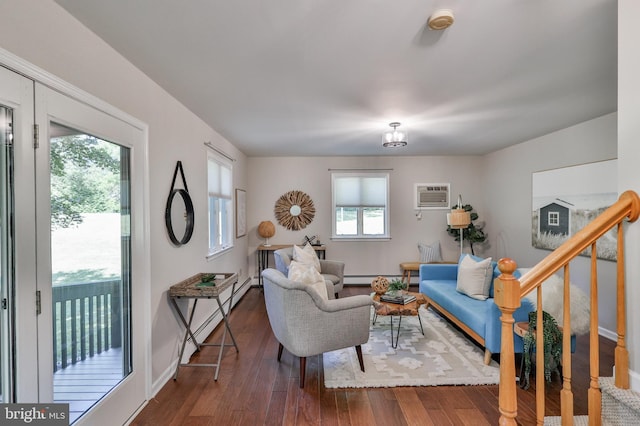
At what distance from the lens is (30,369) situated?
1370 mm

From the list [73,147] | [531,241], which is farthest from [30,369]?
[531,241]

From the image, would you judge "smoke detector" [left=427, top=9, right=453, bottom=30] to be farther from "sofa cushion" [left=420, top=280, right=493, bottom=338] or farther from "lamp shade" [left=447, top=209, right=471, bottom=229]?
"lamp shade" [left=447, top=209, right=471, bottom=229]

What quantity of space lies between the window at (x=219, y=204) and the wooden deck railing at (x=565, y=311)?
326cm

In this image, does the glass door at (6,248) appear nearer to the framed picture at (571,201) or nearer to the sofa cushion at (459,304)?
the sofa cushion at (459,304)

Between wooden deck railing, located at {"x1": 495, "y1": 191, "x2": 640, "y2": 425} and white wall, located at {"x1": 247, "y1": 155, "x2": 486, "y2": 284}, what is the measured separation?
4.38 metres

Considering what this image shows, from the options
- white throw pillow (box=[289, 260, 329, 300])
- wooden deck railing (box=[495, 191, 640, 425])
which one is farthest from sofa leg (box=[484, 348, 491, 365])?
white throw pillow (box=[289, 260, 329, 300])

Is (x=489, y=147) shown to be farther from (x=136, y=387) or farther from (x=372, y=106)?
(x=136, y=387)

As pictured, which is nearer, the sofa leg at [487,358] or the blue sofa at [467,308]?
the blue sofa at [467,308]

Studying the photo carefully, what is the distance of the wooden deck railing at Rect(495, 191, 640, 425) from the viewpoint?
3.88ft

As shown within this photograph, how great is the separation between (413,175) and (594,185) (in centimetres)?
273

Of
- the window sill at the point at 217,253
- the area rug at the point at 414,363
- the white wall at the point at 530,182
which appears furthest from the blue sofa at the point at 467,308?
the window sill at the point at 217,253

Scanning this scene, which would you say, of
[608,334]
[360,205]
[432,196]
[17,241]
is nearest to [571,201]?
[608,334]

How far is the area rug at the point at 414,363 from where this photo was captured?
8.14ft

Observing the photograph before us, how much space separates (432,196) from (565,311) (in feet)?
15.4
